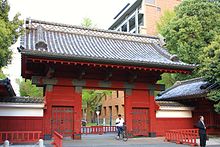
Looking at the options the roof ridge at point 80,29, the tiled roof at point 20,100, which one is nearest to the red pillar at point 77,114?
the tiled roof at point 20,100

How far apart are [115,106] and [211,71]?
1286 inches

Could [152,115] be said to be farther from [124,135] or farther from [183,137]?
[183,137]

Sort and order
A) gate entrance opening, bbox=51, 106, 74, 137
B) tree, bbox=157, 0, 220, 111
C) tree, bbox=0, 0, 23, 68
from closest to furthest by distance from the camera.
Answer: tree, bbox=0, 0, 23, 68 → gate entrance opening, bbox=51, 106, 74, 137 → tree, bbox=157, 0, 220, 111

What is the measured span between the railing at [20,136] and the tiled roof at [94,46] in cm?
391

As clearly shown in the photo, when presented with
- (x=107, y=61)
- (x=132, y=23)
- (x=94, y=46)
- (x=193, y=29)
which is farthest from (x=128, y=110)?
(x=132, y=23)

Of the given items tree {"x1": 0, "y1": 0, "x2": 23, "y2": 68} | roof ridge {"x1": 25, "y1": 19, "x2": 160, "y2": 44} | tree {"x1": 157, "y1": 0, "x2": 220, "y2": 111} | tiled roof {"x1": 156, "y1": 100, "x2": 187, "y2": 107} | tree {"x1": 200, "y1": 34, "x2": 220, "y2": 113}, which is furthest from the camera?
tree {"x1": 157, "y1": 0, "x2": 220, "y2": 111}

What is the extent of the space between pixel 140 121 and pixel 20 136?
7.36 metres

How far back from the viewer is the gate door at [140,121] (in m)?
17.1

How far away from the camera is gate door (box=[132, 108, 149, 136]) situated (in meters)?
17.1

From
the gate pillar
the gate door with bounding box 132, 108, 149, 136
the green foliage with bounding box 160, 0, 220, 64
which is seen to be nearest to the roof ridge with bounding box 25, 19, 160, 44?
the gate pillar

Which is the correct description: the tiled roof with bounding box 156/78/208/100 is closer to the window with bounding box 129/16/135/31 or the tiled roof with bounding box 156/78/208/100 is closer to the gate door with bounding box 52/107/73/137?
the gate door with bounding box 52/107/73/137

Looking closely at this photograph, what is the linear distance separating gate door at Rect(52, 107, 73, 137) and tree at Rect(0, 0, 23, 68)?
17.8 ft

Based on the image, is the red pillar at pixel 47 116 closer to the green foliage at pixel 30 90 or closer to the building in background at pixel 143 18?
the green foliage at pixel 30 90

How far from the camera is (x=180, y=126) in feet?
62.1
